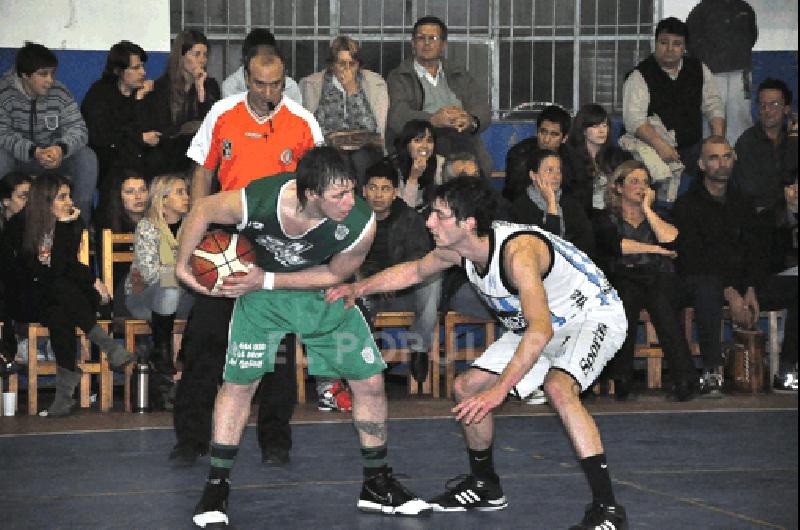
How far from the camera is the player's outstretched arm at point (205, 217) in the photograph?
6.11m

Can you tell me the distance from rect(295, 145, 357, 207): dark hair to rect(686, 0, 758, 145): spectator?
6.57 meters

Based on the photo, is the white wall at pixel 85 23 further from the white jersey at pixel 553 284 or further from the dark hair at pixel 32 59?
the white jersey at pixel 553 284

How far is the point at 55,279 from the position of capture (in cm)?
955

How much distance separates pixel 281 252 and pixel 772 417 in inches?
166

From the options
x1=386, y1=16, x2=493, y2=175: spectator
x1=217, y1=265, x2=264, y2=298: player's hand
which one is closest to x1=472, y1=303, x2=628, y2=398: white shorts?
x1=217, y1=265, x2=264, y2=298: player's hand

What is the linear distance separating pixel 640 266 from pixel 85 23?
15.3 feet

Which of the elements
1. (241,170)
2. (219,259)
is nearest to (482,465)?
(219,259)

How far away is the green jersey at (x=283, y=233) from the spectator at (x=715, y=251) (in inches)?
184

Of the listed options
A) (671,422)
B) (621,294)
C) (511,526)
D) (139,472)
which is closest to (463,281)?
(621,294)

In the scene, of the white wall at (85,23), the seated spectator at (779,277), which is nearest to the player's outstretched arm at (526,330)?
the seated spectator at (779,277)

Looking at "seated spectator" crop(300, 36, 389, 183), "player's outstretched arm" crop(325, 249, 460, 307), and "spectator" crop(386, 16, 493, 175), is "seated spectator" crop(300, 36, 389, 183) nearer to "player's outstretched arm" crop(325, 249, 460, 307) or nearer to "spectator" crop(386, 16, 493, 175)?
"spectator" crop(386, 16, 493, 175)

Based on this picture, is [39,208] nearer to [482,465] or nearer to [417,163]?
[417,163]

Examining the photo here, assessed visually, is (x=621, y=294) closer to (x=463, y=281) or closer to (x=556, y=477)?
(x=463, y=281)

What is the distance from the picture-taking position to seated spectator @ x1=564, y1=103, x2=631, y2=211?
10406 mm
